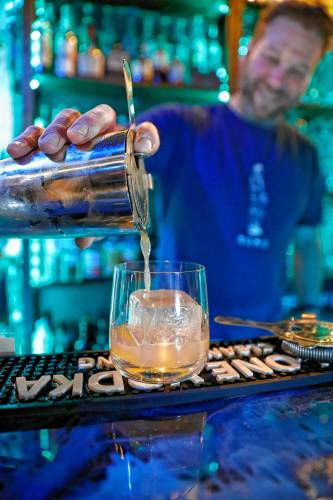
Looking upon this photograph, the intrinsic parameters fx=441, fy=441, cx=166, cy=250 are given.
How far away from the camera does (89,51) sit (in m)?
2.33

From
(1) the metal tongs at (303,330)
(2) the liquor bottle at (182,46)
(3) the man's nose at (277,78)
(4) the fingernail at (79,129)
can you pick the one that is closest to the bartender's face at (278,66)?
(3) the man's nose at (277,78)

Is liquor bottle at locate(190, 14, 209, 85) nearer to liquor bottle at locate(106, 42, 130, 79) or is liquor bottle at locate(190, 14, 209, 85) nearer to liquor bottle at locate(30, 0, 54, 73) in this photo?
liquor bottle at locate(106, 42, 130, 79)

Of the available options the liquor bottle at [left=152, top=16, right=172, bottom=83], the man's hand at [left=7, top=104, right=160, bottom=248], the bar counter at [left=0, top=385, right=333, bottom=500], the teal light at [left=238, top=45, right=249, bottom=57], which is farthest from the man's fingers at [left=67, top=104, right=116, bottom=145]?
the teal light at [left=238, top=45, right=249, bottom=57]

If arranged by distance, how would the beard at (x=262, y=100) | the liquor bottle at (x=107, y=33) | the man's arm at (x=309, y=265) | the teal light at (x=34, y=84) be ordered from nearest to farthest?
the beard at (x=262, y=100)
the man's arm at (x=309, y=265)
the teal light at (x=34, y=84)
the liquor bottle at (x=107, y=33)

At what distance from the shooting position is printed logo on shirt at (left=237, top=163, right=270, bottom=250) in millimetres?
1686

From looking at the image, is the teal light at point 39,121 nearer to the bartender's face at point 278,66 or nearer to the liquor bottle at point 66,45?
the liquor bottle at point 66,45

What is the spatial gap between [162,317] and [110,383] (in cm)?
15

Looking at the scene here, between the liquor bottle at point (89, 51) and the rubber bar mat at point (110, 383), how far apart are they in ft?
6.02

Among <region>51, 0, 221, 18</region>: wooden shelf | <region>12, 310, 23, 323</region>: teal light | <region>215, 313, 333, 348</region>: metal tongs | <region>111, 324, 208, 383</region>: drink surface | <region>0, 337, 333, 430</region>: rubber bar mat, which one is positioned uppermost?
<region>51, 0, 221, 18</region>: wooden shelf

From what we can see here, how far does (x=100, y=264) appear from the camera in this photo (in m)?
2.41

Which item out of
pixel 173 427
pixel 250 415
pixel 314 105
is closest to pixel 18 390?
pixel 173 427

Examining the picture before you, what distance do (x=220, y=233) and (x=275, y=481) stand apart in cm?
125

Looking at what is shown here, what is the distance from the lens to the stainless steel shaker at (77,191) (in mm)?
681

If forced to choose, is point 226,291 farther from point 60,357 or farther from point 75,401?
point 75,401
